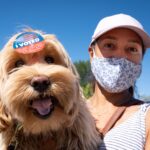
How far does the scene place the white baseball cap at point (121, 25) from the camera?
20.9ft

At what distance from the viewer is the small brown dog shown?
5.49 m

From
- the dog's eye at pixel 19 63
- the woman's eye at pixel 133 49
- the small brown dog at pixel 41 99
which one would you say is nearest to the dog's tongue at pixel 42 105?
the small brown dog at pixel 41 99

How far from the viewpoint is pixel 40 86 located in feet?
17.8

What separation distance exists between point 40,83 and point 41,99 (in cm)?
20

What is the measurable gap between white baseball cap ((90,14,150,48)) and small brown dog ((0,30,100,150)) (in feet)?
2.36

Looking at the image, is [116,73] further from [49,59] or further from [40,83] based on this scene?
[40,83]

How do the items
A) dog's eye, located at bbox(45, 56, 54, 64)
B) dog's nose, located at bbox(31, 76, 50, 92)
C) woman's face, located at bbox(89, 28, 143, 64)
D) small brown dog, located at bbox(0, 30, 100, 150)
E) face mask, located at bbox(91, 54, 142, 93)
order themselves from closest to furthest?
1. dog's nose, located at bbox(31, 76, 50, 92)
2. small brown dog, located at bbox(0, 30, 100, 150)
3. dog's eye, located at bbox(45, 56, 54, 64)
4. woman's face, located at bbox(89, 28, 143, 64)
5. face mask, located at bbox(91, 54, 142, 93)

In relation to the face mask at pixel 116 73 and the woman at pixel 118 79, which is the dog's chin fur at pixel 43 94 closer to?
the woman at pixel 118 79

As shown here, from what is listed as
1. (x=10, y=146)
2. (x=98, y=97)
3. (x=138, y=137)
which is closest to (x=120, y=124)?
(x=138, y=137)

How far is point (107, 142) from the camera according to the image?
5.95m

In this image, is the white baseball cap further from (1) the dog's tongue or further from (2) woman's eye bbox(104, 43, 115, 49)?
(1) the dog's tongue

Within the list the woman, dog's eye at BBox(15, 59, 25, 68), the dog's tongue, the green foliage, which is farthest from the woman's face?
the dog's tongue

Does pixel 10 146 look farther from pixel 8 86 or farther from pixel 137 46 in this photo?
pixel 137 46

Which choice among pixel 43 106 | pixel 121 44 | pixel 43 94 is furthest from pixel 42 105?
pixel 121 44
